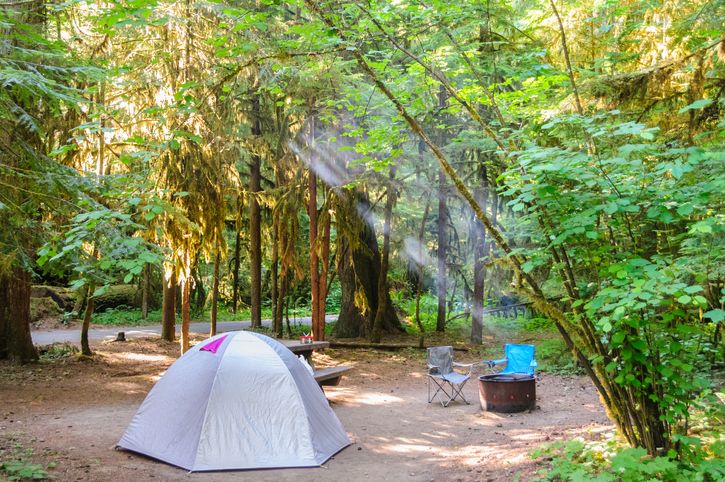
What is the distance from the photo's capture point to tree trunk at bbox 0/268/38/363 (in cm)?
1056

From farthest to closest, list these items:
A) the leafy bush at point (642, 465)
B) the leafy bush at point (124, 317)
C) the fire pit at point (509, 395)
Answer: the leafy bush at point (124, 317), the fire pit at point (509, 395), the leafy bush at point (642, 465)

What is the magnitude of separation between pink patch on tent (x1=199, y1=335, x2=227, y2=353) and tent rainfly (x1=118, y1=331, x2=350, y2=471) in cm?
2

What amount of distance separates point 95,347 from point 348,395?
6.29 metres

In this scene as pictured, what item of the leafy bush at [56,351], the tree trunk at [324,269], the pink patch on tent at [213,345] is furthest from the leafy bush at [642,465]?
the leafy bush at [56,351]

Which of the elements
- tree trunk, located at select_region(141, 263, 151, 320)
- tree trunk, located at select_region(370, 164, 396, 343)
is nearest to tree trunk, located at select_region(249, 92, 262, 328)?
tree trunk, located at select_region(370, 164, 396, 343)

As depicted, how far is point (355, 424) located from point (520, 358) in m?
3.76

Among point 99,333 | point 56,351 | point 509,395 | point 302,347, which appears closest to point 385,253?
point 302,347

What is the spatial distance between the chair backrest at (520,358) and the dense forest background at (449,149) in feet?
11.9

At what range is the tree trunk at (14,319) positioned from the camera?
10.6 metres

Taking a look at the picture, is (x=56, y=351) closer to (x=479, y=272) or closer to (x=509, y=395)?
(x=509, y=395)

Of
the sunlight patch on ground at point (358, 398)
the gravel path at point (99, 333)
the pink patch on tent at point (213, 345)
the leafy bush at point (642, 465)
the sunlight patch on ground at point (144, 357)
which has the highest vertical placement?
the pink patch on tent at point (213, 345)

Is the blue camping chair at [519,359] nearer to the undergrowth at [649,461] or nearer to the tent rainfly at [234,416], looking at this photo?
the tent rainfly at [234,416]

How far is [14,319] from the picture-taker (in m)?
10.6

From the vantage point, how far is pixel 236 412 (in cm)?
640
